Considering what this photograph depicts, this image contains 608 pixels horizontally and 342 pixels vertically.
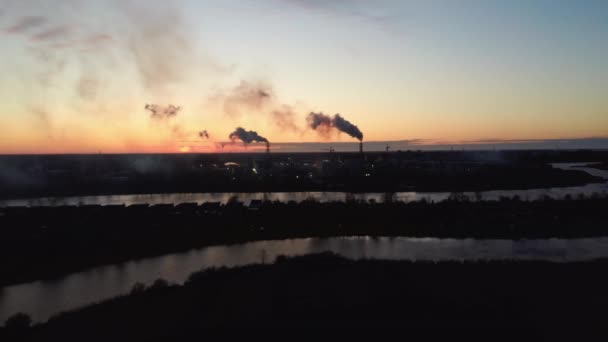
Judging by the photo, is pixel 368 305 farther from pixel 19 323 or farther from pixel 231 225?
pixel 231 225

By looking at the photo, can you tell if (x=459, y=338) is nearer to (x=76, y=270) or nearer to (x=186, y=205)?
(x=76, y=270)

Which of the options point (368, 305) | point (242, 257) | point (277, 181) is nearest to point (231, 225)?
point (242, 257)

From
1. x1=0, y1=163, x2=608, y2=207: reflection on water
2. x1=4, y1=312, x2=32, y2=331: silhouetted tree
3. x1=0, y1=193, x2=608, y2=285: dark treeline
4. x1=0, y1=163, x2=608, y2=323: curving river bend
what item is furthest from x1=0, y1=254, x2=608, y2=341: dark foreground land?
x1=0, y1=163, x2=608, y2=207: reflection on water

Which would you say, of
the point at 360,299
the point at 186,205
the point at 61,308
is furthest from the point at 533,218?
the point at 61,308

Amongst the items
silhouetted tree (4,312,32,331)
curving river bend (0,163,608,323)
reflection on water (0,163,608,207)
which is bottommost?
curving river bend (0,163,608,323)

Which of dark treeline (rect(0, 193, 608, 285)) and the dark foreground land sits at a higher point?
dark treeline (rect(0, 193, 608, 285))

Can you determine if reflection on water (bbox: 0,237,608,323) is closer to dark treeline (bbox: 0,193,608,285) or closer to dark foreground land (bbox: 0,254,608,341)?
dark treeline (bbox: 0,193,608,285)
